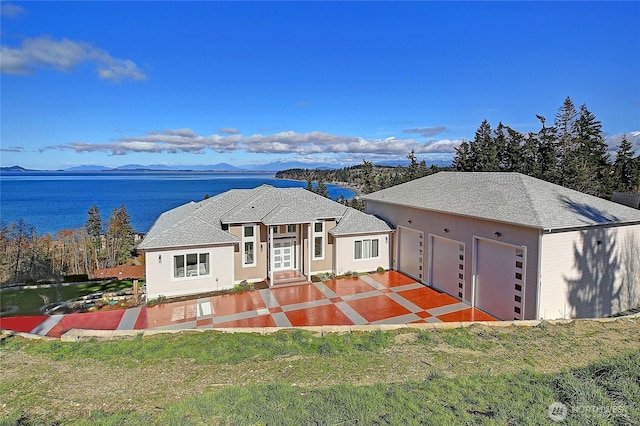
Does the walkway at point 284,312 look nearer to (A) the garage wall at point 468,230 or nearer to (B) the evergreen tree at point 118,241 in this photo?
(A) the garage wall at point 468,230

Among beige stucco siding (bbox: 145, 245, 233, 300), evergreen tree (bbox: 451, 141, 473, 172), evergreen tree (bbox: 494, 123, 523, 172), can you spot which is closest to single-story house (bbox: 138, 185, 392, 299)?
beige stucco siding (bbox: 145, 245, 233, 300)

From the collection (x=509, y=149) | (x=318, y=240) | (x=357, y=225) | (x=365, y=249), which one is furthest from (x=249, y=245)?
(x=509, y=149)

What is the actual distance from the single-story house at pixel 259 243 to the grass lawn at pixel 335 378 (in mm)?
4417

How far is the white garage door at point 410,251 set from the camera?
14922 mm

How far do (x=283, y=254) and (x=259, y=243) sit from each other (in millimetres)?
1430

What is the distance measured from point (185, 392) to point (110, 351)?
136 inches

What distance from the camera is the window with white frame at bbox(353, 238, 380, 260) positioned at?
637 inches

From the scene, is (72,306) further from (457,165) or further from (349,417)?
(457,165)

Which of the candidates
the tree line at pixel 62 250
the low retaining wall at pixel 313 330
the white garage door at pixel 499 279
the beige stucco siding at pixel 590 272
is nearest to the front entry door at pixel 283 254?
the low retaining wall at pixel 313 330

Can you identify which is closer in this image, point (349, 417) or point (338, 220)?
point (349, 417)

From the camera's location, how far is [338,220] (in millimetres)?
16219

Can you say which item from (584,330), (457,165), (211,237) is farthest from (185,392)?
(457,165)

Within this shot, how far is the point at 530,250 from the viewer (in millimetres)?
9969

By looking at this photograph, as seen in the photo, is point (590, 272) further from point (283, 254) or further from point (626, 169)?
point (626, 169)
